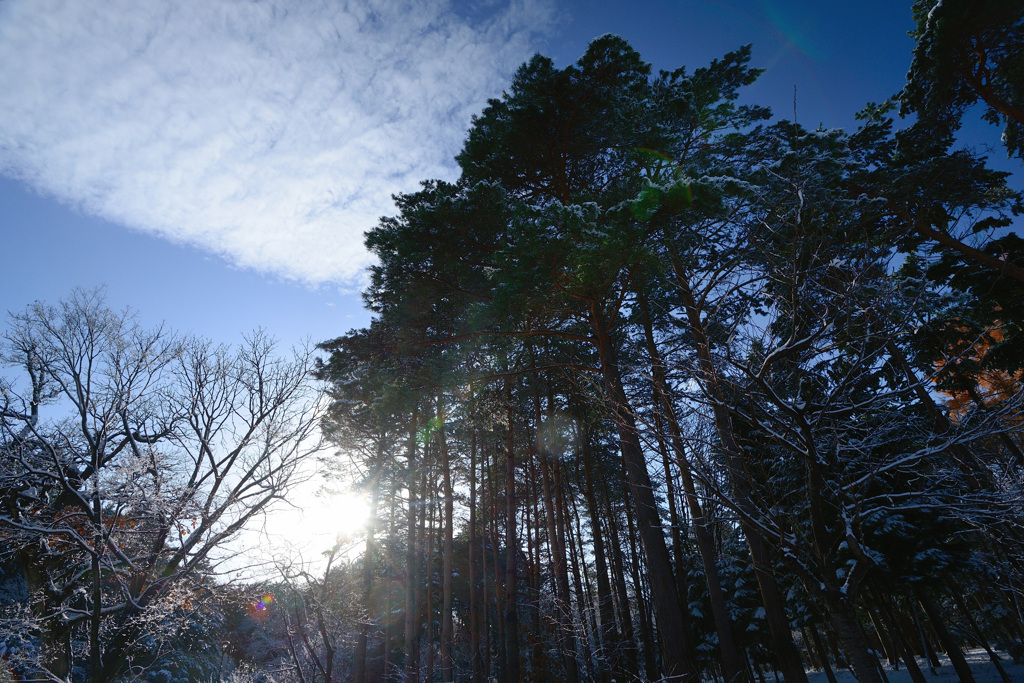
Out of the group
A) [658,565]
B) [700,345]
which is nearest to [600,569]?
[658,565]

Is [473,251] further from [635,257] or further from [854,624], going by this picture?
[854,624]

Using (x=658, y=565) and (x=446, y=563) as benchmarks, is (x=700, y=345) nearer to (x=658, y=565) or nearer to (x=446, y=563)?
(x=658, y=565)

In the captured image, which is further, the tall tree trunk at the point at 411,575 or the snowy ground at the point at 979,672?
the snowy ground at the point at 979,672

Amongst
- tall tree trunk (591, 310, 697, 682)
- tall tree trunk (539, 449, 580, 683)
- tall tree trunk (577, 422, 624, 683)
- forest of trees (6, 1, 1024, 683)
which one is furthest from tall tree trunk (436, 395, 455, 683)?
tall tree trunk (591, 310, 697, 682)

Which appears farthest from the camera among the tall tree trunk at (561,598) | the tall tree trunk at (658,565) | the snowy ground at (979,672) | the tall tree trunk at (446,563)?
the snowy ground at (979,672)

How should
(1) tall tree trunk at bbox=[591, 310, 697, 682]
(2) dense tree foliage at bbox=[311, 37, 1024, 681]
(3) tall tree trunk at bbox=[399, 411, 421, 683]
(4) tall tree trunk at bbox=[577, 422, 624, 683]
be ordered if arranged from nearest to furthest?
(2) dense tree foliage at bbox=[311, 37, 1024, 681], (1) tall tree trunk at bbox=[591, 310, 697, 682], (4) tall tree trunk at bbox=[577, 422, 624, 683], (3) tall tree trunk at bbox=[399, 411, 421, 683]

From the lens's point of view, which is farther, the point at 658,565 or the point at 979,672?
the point at 979,672

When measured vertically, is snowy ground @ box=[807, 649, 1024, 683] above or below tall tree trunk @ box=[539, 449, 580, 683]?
below

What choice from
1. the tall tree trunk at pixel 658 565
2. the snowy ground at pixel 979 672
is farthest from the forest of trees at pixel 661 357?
the snowy ground at pixel 979 672

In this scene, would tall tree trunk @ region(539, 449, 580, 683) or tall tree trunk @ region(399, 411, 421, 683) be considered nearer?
tall tree trunk @ region(539, 449, 580, 683)

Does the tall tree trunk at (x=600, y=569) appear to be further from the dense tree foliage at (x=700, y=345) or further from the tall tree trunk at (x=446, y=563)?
the tall tree trunk at (x=446, y=563)

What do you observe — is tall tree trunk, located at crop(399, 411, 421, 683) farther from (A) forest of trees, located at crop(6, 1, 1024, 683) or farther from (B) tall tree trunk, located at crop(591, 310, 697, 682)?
(B) tall tree trunk, located at crop(591, 310, 697, 682)

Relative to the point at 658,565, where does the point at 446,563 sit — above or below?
above

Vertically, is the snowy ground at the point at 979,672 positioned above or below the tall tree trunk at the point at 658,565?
below
